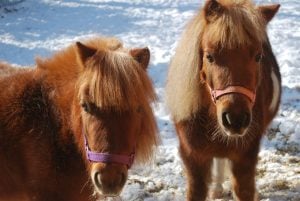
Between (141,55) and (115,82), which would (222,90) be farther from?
(115,82)

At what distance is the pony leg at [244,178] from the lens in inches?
131

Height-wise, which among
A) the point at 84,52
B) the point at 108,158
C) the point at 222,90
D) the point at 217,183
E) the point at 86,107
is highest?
the point at 84,52

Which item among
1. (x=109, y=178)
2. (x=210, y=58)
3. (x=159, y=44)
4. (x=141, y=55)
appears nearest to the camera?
(x=109, y=178)

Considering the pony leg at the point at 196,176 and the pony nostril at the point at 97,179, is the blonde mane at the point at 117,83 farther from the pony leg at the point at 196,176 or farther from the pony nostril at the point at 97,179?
the pony leg at the point at 196,176

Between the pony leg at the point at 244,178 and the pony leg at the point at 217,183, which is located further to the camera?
the pony leg at the point at 217,183

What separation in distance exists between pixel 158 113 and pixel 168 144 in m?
0.81

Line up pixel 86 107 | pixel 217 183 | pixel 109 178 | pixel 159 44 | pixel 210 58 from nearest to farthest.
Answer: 1. pixel 109 178
2. pixel 86 107
3. pixel 210 58
4. pixel 217 183
5. pixel 159 44

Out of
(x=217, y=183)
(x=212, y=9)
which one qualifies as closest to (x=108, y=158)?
(x=212, y=9)

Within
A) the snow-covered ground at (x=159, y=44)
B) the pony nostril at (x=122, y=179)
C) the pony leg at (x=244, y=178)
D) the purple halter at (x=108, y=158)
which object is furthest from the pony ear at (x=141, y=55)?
the pony leg at (x=244, y=178)

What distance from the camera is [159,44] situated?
896 centimetres

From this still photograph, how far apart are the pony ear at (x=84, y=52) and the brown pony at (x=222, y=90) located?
0.93m

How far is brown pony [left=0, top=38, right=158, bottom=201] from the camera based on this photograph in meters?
2.25

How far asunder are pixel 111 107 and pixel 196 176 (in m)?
1.51

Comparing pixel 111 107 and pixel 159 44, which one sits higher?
pixel 111 107
